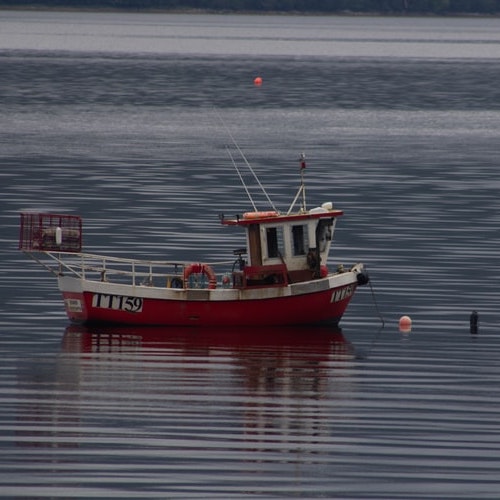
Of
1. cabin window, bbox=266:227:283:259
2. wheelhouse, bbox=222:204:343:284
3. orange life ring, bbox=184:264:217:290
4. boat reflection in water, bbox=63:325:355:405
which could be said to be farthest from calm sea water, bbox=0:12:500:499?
cabin window, bbox=266:227:283:259

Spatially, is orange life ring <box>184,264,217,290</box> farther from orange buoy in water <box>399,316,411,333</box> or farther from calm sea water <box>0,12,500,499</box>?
orange buoy in water <box>399,316,411,333</box>

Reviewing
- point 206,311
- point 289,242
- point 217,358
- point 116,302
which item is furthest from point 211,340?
point 289,242

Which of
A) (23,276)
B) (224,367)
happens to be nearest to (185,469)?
(224,367)

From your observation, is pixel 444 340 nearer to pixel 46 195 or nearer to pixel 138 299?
pixel 138 299

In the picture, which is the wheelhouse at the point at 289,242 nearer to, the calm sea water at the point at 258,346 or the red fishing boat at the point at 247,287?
the red fishing boat at the point at 247,287

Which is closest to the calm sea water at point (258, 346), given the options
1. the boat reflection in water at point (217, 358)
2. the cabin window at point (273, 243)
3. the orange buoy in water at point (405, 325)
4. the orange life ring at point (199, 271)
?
the boat reflection in water at point (217, 358)

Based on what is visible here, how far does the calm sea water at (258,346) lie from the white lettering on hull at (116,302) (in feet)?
1.75

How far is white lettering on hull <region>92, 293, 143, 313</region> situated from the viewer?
3531 cm

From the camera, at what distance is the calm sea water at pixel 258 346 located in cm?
2319

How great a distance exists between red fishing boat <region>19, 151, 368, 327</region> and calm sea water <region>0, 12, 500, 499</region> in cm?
48

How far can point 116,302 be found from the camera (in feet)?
116

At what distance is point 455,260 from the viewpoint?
45.3m

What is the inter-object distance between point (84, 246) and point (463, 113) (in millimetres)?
Result: 67957

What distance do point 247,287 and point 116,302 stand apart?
8.92 ft
